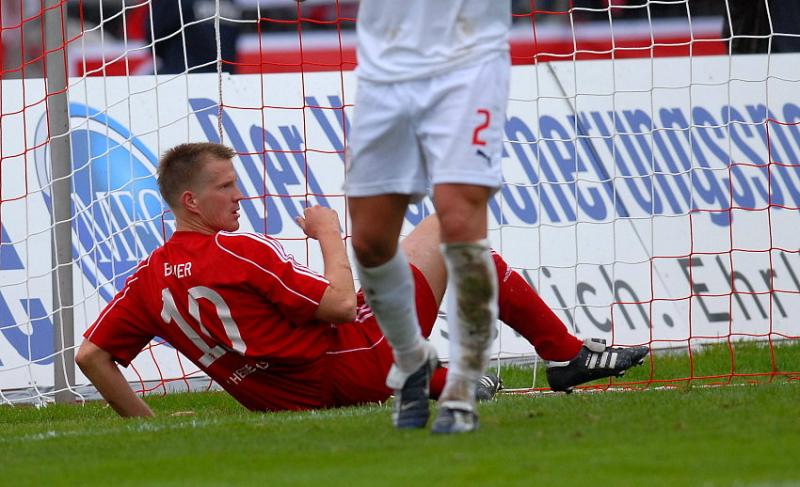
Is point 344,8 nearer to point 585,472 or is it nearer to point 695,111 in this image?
point 695,111

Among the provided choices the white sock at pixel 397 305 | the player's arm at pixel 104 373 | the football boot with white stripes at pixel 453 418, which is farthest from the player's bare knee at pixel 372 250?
the player's arm at pixel 104 373

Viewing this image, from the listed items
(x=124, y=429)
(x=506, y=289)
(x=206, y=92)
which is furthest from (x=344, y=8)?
(x=124, y=429)

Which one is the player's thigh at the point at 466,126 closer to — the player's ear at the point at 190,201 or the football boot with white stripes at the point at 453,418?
the football boot with white stripes at the point at 453,418

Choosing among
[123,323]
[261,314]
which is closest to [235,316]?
[261,314]

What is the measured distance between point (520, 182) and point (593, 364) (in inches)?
115

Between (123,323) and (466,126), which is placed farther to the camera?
(123,323)

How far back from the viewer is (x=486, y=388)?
17.3 ft

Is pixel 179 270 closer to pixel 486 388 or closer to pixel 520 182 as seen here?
pixel 486 388

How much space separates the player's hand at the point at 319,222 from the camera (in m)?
5.05

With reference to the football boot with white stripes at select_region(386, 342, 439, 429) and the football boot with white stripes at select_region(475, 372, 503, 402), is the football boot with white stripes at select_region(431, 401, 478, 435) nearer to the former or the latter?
the football boot with white stripes at select_region(386, 342, 439, 429)

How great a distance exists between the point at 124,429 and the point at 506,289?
5.27 feet

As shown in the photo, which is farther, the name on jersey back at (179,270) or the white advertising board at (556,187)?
the white advertising board at (556,187)

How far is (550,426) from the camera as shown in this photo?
3.92 m

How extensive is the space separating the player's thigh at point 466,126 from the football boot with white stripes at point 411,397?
0.65 metres
